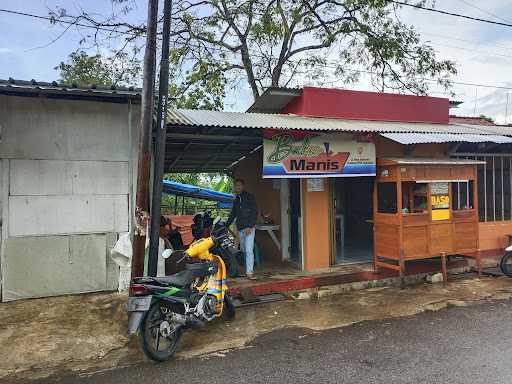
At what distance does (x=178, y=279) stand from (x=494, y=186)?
26.3 feet

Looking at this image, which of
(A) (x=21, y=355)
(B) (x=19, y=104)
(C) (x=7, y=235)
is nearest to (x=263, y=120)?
(B) (x=19, y=104)

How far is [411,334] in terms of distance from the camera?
4.89m

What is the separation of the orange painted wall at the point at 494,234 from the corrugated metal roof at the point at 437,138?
2.16 meters

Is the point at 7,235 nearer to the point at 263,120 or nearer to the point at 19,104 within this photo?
the point at 19,104

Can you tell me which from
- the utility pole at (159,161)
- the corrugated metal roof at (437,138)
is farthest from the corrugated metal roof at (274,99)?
the utility pole at (159,161)

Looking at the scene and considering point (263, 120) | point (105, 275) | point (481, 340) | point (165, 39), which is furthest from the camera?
point (263, 120)

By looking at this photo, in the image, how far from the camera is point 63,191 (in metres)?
6.06

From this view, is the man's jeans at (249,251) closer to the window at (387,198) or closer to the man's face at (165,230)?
the man's face at (165,230)

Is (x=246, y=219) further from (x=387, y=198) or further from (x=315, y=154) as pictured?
(x=387, y=198)

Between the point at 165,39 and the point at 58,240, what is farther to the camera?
the point at 58,240

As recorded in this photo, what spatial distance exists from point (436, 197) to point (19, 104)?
6.96 metres

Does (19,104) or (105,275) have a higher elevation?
(19,104)

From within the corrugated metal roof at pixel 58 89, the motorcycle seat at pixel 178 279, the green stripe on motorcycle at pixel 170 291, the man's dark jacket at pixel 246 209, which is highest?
the corrugated metal roof at pixel 58 89

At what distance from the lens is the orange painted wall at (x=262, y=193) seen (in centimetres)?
924
